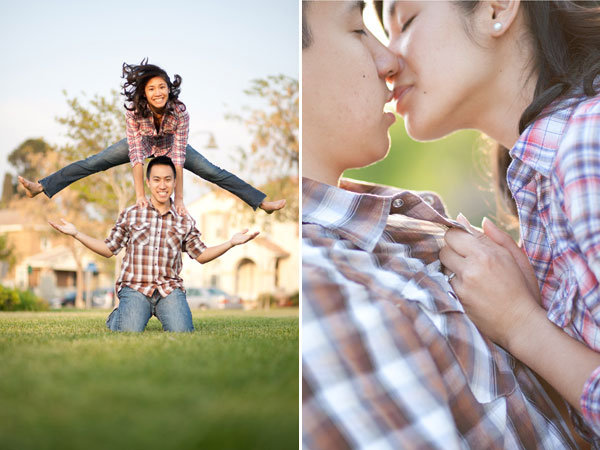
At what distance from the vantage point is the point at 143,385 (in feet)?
4.10

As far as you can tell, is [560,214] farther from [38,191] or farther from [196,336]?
[38,191]

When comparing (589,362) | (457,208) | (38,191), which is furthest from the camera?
(457,208)

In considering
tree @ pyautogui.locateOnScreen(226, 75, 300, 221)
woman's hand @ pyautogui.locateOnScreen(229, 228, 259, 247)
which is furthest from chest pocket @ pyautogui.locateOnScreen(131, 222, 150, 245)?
→ tree @ pyautogui.locateOnScreen(226, 75, 300, 221)

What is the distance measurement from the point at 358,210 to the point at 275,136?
0.45 meters

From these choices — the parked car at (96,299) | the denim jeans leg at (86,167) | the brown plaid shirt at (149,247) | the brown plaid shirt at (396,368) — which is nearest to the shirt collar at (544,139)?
the brown plaid shirt at (396,368)

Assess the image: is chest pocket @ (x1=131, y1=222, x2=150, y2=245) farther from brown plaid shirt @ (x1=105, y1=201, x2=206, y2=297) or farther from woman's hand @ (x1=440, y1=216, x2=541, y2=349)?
woman's hand @ (x1=440, y1=216, x2=541, y2=349)

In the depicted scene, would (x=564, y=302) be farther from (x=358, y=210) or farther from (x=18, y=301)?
(x=18, y=301)

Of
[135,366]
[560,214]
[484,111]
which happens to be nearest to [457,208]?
[484,111]

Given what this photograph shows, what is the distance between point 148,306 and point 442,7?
1.11 meters

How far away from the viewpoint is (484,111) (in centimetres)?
160

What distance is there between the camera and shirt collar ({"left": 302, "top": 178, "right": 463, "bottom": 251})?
4.08 ft

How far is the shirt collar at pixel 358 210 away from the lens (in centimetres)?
124

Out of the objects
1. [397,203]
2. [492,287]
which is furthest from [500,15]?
[492,287]

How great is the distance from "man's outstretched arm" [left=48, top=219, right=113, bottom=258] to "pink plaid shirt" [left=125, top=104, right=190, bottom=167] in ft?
0.70
